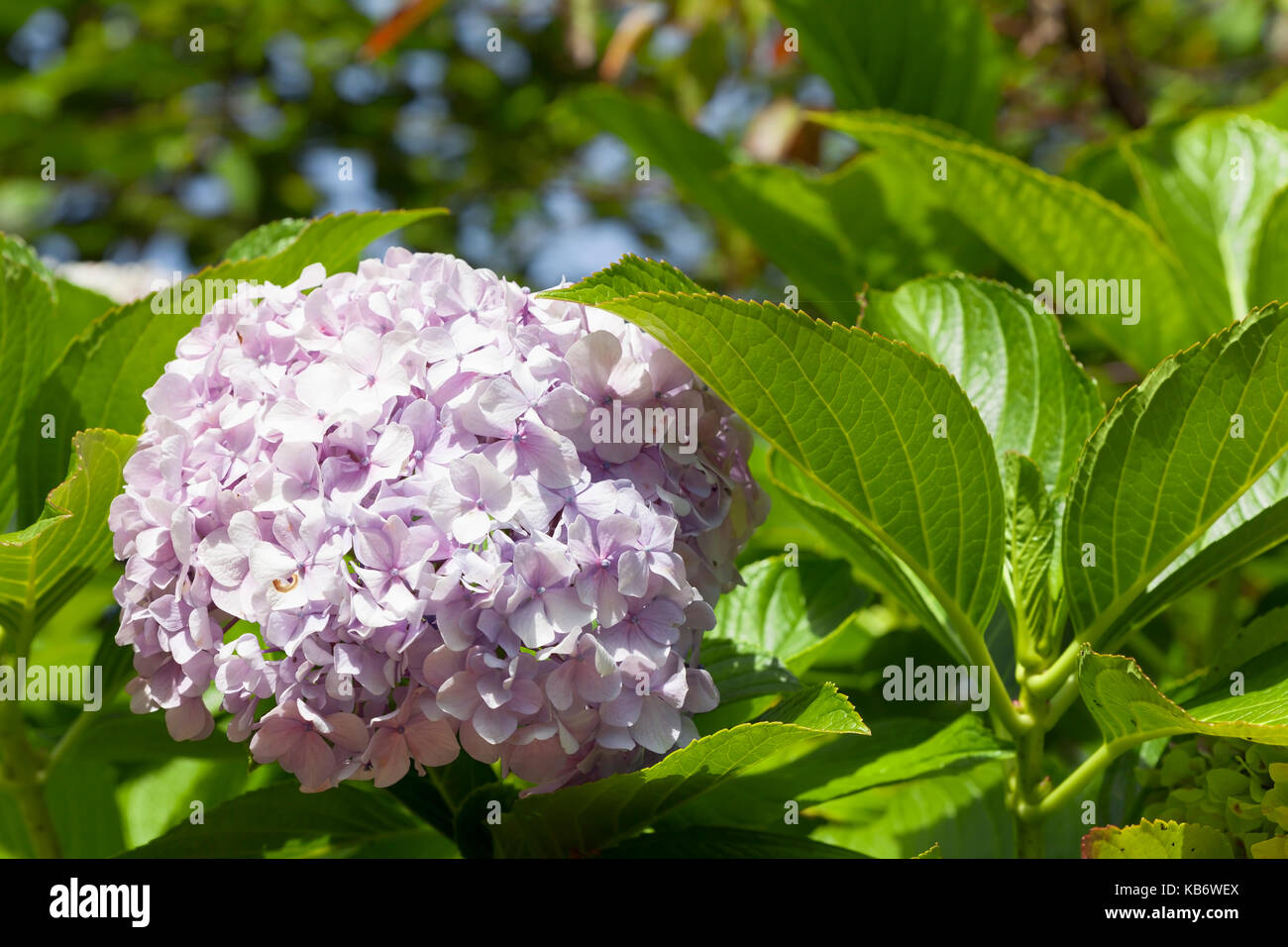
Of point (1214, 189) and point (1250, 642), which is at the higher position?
point (1214, 189)

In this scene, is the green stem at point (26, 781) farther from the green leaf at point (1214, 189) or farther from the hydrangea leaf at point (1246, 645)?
the green leaf at point (1214, 189)

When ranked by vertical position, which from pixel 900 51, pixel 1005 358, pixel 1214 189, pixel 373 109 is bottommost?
pixel 1005 358

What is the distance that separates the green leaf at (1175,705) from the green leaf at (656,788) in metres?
0.18

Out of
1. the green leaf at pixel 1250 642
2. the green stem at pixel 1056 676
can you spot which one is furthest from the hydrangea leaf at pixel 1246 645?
the green stem at pixel 1056 676

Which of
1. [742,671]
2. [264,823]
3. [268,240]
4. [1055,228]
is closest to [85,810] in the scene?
[264,823]

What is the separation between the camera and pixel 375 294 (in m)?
0.85

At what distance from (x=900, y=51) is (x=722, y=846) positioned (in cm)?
120

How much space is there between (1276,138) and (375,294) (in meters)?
1.06

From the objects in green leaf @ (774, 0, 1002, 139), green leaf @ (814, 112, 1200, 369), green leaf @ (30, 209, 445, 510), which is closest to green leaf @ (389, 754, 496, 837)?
green leaf @ (30, 209, 445, 510)

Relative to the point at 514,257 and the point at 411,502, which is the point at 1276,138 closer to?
the point at 411,502

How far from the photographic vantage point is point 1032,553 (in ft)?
3.18

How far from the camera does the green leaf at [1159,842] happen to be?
0.84m

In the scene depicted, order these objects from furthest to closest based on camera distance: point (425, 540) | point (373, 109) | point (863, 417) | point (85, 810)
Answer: point (373, 109) → point (85, 810) → point (863, 417) → point (425, 540)

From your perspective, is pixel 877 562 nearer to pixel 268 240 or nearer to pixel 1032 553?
pixel 1032 553
